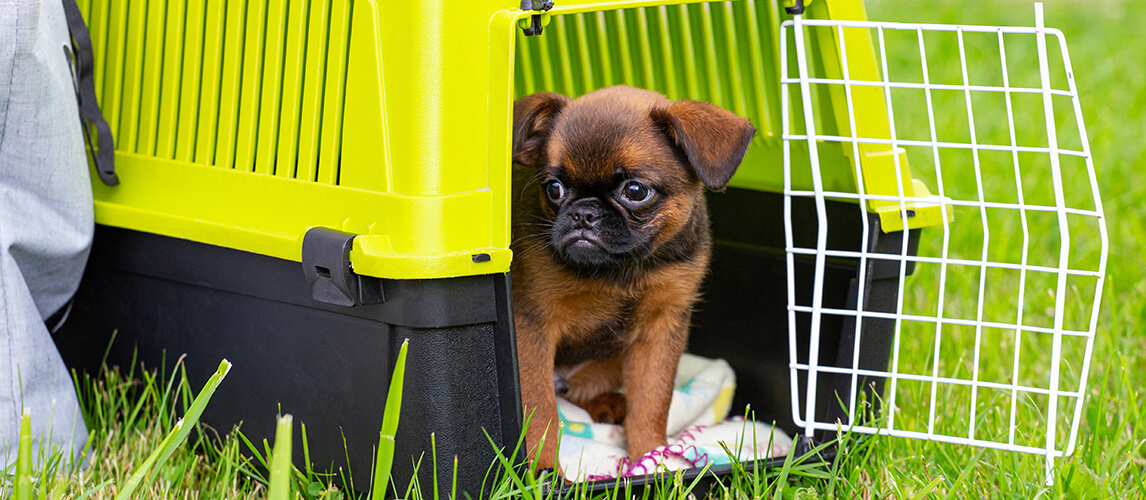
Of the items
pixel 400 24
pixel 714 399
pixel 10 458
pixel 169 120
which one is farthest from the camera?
pixel 714 399

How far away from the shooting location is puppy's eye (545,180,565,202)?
231 centimetres

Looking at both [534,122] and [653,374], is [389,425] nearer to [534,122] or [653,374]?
[534,122]

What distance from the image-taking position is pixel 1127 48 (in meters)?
6.48

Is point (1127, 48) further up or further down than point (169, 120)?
further up

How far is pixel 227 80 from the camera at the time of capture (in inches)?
86.6

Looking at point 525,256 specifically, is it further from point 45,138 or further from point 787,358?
point 45,138

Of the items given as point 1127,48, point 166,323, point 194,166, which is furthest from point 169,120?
point 1127,48

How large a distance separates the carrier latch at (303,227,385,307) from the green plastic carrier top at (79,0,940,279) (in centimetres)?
2

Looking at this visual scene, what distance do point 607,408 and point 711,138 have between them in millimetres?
954

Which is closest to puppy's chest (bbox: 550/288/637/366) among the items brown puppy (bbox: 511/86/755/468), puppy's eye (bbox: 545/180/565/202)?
brown puppy (bbox: 511/86/755/468)

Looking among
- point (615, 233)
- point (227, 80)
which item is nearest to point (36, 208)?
point (227, 80)

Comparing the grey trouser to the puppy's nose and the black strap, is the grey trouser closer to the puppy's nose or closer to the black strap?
the black strap

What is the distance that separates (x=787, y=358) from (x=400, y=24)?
139 centimetres

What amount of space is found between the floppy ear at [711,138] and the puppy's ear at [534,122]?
27cm
